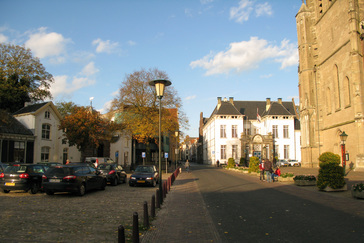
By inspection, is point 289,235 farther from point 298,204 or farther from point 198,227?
point 298,204

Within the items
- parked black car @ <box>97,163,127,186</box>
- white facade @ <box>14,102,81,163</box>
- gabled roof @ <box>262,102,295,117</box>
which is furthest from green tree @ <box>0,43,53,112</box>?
gabled roof @ <box>262,102,295,117</box>

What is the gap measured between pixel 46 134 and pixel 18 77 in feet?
38.7

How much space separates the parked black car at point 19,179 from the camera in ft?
45.2

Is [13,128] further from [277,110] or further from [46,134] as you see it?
[277,110]

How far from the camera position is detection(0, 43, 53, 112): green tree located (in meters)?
37.2

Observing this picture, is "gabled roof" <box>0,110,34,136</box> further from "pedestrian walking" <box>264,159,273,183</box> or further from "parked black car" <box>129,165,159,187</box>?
"pedestrian walking" <box>264,159,273,183</box>

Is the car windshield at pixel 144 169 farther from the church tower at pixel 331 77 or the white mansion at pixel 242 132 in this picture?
the white mansion at pixel 242 132

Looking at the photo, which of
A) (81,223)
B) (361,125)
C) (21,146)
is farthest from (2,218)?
(361,125)

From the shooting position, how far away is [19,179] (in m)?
13.8

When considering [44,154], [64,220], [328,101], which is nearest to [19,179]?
[64,220]

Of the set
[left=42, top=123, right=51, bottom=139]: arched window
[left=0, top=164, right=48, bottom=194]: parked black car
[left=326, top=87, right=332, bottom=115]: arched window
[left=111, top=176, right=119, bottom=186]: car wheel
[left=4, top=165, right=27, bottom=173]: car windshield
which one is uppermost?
[left=326, top=87, right=332, bottom=115]: arched window

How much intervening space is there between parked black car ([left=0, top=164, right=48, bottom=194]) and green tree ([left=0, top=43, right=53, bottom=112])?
26.9 meters

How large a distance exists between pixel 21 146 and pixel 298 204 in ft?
93.9

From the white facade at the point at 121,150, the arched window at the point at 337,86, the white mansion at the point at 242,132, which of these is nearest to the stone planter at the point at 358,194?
the arched window at the point at 337,86
